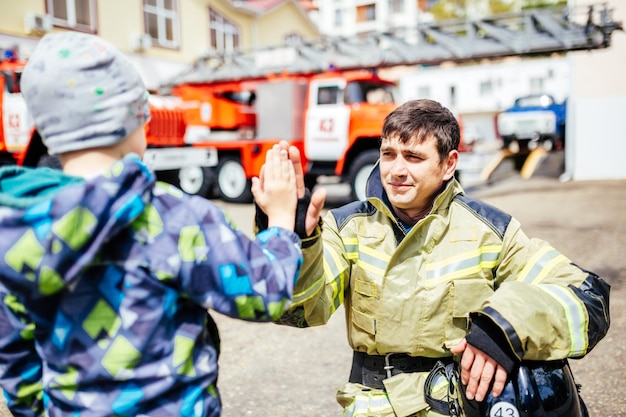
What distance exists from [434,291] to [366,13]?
54601mm

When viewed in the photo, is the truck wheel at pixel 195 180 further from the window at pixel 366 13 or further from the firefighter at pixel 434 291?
the window at pixel 366 13

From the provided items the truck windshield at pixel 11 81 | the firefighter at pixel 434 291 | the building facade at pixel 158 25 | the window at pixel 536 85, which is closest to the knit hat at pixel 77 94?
the firefighter at pixel 434 291

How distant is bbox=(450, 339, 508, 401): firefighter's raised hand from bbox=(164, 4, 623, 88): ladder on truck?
34.1 feet

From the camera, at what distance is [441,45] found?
40.8 feet

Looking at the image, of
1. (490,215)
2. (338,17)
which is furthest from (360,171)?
(338,17)

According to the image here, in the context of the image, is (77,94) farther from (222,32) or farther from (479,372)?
(222,32)

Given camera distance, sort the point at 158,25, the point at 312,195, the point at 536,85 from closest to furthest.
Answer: the point at 312,195 → the point at 158,25 → the point at 536,85

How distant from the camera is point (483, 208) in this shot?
194cm

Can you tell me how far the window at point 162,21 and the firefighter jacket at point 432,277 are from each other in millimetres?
18283

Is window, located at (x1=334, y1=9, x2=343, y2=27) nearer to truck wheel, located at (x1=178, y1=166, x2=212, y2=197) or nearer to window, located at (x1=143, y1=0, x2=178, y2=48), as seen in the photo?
window, located at (x1=143, y1=0, x2=178, y2=48)

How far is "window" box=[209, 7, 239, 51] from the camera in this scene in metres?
21.5

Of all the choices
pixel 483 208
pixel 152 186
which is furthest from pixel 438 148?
pixel 152 186

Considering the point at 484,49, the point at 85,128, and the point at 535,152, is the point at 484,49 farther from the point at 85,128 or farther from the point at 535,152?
the point at 85,128

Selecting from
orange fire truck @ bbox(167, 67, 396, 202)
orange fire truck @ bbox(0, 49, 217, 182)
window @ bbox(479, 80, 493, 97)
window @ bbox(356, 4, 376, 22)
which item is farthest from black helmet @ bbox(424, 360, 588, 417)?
window @ bbox(356, 4, 376, 22)
